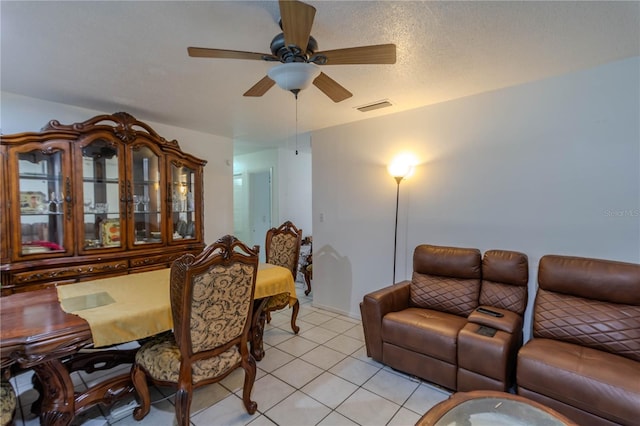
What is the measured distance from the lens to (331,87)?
1.87m

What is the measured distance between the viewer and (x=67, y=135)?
8.45 ft

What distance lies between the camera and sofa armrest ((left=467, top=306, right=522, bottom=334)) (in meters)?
2.06

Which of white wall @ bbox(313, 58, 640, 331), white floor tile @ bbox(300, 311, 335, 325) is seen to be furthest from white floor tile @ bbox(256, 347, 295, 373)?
white wall @ bbox(313, 58, 640, 331)

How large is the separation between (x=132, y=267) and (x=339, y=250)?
2.31 meters

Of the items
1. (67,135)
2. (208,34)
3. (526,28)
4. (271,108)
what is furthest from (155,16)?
(526,28)

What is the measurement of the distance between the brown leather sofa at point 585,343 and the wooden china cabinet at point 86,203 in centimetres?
341

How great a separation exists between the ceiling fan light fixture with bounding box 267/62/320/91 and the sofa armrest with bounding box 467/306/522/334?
204 cm

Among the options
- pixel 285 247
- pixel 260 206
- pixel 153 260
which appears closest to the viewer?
pixel 153 260

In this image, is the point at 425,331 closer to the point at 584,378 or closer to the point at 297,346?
the point at 584,378

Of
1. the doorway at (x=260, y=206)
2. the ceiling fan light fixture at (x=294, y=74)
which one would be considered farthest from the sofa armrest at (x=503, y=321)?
the doorway at (x=260, y=206)

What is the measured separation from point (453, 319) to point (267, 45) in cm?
244

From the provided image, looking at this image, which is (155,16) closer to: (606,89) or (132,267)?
(132,267)

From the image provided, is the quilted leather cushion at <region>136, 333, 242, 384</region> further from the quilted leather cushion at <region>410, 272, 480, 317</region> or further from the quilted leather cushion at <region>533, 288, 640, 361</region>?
the quilted leather cushion at <region>533, 288, 640, 361</region>

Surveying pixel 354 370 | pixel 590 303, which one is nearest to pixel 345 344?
pixel 354 370
